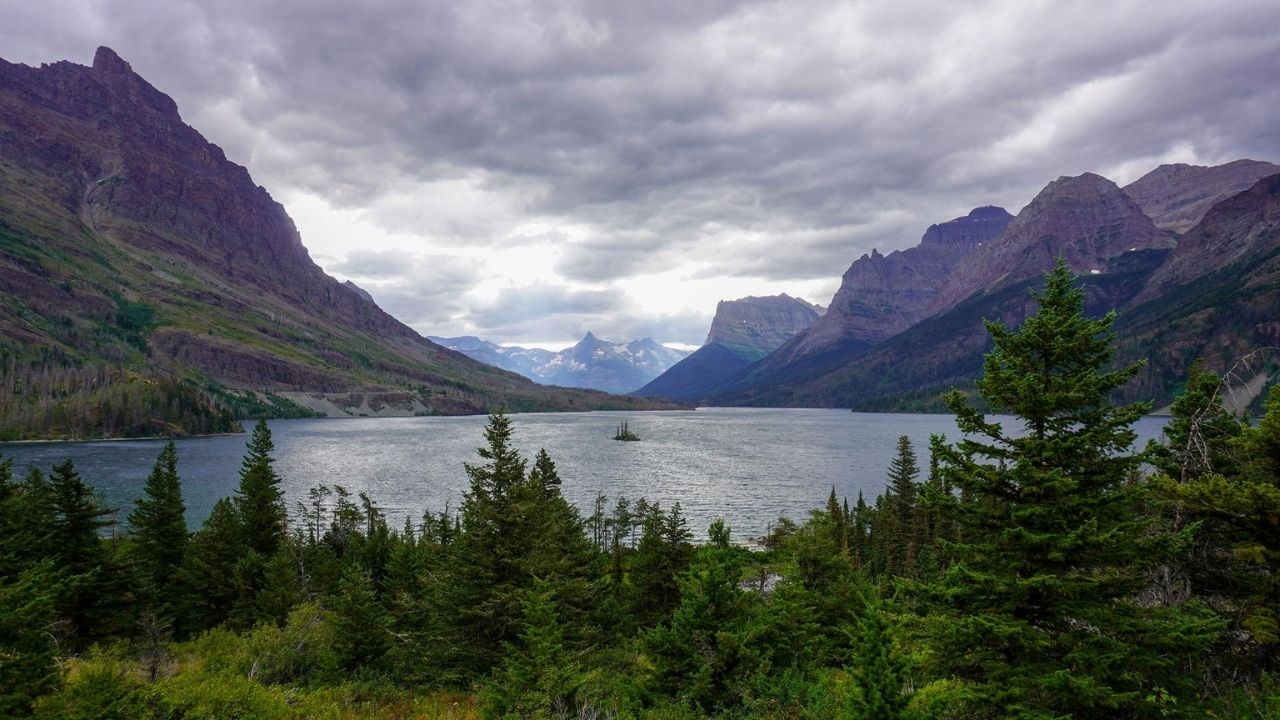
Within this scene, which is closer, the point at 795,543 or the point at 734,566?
the point at 734,566

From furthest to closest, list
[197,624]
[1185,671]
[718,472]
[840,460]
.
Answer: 1. [840,460]
2. [718,472]
3. [197,624]
4. [1185,671]

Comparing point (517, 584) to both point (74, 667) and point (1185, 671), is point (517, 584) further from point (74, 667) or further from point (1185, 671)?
point (1185, 671)

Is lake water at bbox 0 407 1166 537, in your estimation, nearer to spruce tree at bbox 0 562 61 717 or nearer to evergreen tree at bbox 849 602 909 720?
evergreen tree at bbox 849 602 909 720

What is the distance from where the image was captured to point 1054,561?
1427cm

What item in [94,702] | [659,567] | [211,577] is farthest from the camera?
[211,577]

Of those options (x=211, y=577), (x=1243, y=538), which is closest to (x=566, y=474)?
(x=211, y=577)

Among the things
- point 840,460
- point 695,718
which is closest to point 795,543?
point 695,718

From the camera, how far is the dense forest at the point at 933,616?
13219 mm

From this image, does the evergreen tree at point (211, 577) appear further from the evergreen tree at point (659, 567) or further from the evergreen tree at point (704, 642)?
the evergreen tree at point (704, 642)

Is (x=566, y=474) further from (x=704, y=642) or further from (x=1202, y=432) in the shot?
(x=1202, y=432)

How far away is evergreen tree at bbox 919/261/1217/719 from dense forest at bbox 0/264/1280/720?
0.06 metres

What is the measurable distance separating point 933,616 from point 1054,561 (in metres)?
3.10

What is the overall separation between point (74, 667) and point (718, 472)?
135732mm

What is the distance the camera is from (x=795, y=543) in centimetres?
4450
